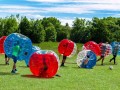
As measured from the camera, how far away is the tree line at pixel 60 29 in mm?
88938

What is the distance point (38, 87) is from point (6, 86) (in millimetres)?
1273

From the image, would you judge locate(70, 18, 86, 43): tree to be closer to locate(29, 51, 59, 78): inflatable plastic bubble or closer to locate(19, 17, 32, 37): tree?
locate(19, 17, 32, 37): tree

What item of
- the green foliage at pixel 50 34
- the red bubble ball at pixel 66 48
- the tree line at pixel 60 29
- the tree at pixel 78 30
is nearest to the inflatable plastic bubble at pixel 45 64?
the red bubble ball at pixel 66 48

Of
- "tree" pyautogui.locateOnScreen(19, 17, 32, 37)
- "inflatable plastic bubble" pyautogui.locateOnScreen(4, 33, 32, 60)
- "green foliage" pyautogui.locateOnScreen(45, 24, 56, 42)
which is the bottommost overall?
"green foliage" pyautogui.locateOnScreen(45, 24, 56, 42)

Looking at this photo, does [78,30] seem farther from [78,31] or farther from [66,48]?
[66,48]

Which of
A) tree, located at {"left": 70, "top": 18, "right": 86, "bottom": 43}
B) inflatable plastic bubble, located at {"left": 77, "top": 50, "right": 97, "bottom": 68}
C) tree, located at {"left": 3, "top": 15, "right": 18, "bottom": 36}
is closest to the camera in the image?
inflatable plastic bubble, located at {"left": 77, "top": 50, "right": 97, "bottom": 68}

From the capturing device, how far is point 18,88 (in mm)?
13844

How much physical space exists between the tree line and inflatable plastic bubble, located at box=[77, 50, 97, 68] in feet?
202

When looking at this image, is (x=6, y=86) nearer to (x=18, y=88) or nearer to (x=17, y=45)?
(x=18, y=88)

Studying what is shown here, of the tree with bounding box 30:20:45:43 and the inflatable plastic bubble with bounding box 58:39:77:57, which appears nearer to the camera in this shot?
the inflatable plastic bubble with bounding box 58:39:77:57

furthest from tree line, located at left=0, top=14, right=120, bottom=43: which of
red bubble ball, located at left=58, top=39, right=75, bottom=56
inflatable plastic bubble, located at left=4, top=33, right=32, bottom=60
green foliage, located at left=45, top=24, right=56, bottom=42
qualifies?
inflatable plastic bubble, located at left=4, top=33, right=32, bottom=60

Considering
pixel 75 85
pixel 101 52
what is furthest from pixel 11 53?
pixel 101 52

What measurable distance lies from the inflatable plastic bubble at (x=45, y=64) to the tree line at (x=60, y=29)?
6783 cm

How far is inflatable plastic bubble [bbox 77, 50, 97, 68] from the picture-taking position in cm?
2486
